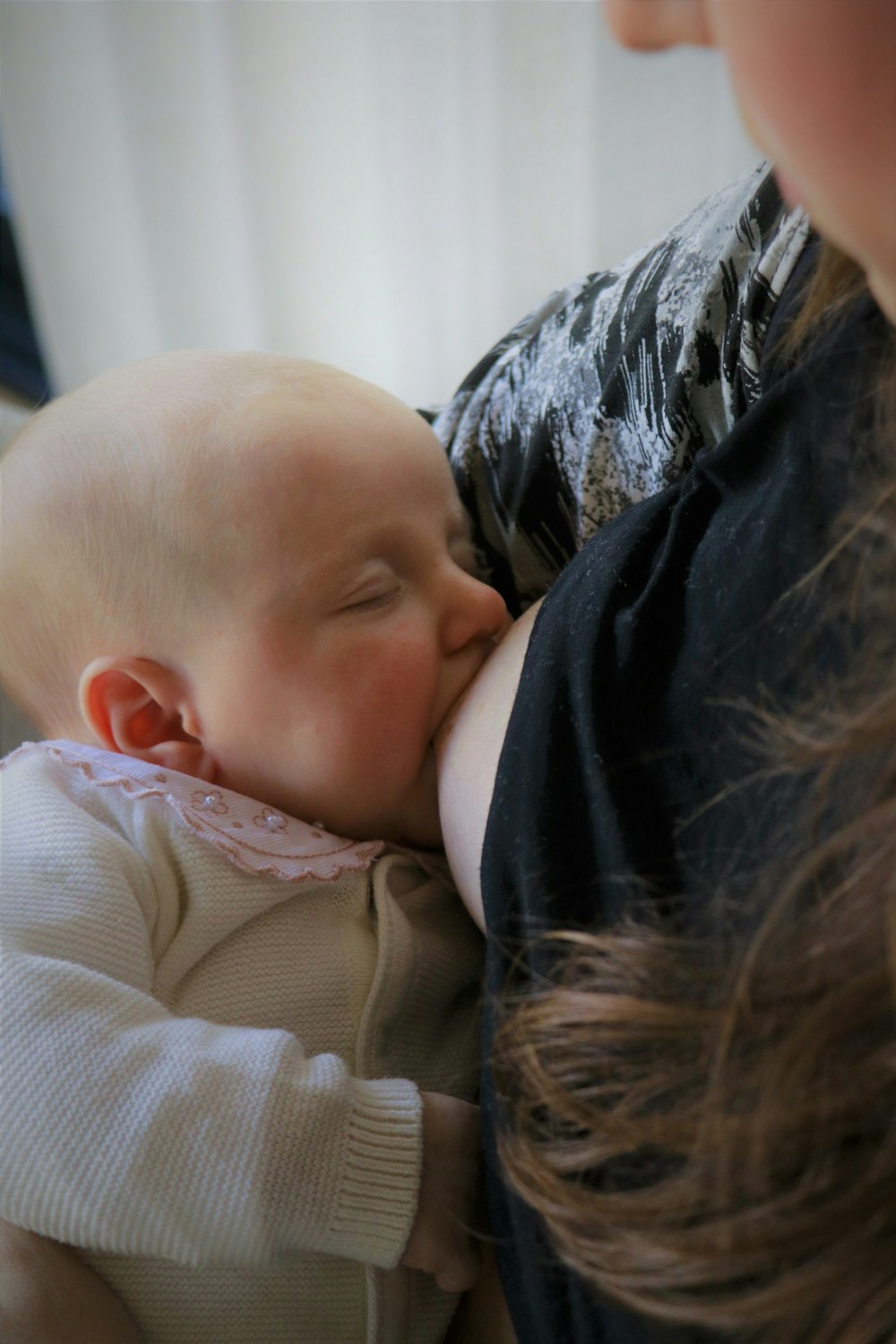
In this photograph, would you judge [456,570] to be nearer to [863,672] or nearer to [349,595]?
[349,595]

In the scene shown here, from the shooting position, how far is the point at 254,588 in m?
0.89

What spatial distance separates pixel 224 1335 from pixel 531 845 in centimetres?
41

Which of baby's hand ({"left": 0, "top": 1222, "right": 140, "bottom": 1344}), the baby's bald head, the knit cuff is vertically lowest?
baby's hand ({"left": 0, "top": 1222, "right": 140, "bottom": 1344})

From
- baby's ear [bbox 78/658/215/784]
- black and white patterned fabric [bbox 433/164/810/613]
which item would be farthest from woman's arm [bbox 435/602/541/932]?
baby's ear [bbox 78/658/215/784]

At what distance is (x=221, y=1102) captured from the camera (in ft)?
2.17

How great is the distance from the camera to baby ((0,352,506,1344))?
66 centimetres

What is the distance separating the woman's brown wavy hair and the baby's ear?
49 cm

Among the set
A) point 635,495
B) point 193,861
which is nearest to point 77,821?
point 193,861

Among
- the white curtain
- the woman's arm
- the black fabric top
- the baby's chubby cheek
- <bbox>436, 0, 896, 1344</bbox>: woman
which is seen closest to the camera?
<bbox>436, 0, 896, 1344</bbox>: woman

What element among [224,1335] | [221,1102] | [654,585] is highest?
[654,585]

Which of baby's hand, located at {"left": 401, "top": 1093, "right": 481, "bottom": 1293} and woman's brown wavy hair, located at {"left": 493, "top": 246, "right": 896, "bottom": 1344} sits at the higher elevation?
woman's brown wavy hair, located at {"left": 493, "top": 246, "right": 896, "bottom": 1344}

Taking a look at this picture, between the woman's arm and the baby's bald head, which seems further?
the baby's bald head

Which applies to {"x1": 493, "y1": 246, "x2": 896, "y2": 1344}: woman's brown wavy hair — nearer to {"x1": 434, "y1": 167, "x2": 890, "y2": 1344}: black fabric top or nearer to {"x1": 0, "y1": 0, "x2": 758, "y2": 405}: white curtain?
{"x1": 434, "y1": 167, "x2": 890, "y2": 1344}: black fabric top

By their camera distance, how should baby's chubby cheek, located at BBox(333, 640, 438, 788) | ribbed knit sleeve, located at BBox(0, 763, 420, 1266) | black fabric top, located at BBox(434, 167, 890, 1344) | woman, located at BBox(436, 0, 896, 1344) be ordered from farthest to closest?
baby's chubby cheek, located at BBox(333, 640, 438, 788) < ribbed knit sleeve, located at BBox(0, 763, 420, 1266) < black fabric top, located at BBox(434, 167, 890, 1344) < woman, located at BBox(436, 0, 896, 1344)
